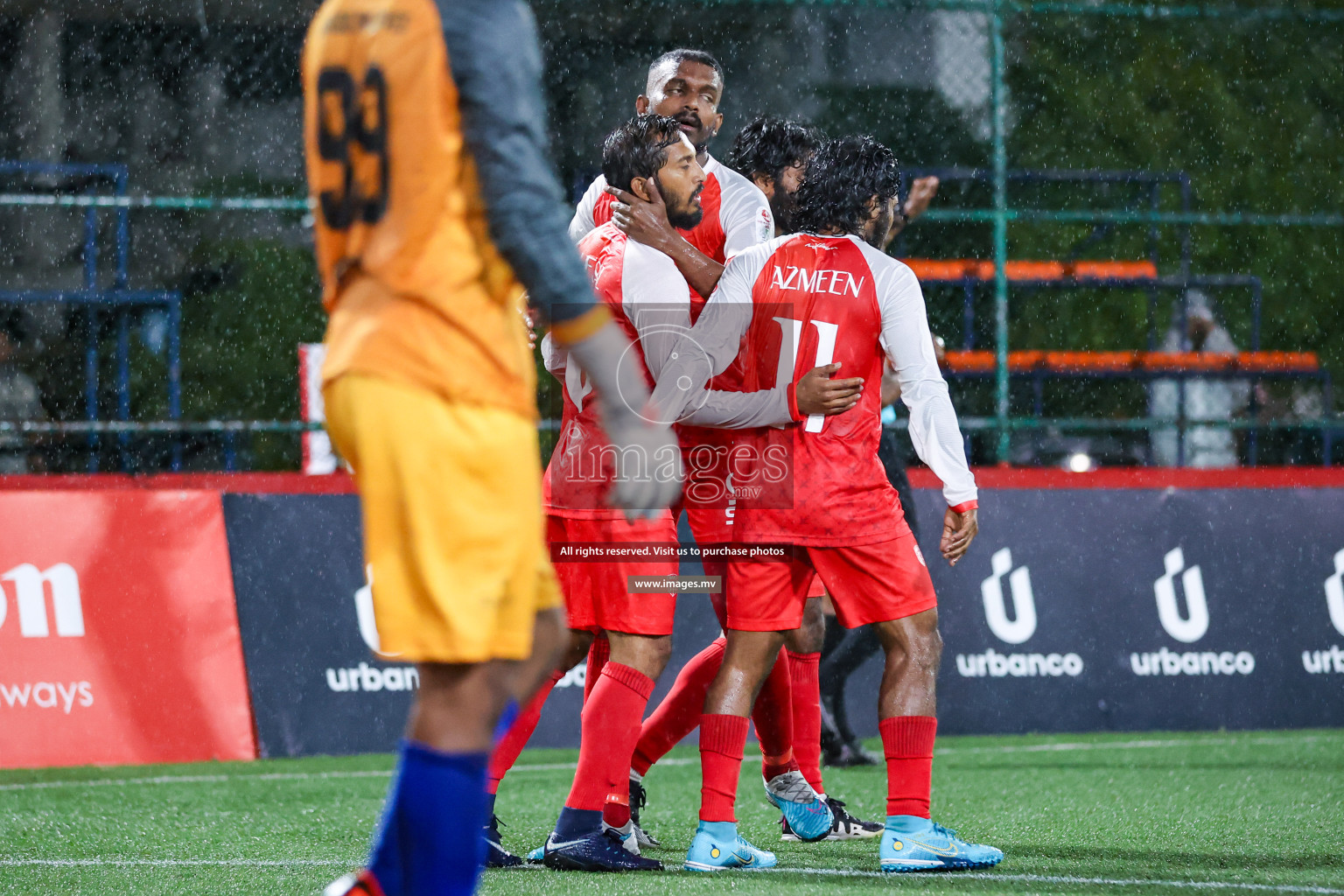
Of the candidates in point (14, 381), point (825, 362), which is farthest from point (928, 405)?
point (14, 381)

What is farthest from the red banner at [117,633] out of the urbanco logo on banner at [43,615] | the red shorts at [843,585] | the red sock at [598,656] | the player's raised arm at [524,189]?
the player's raised arm at [524,189]

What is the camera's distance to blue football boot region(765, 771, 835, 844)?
4629 mm

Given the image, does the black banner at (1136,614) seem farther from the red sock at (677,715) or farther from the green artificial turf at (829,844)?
the red sock at (677,715)

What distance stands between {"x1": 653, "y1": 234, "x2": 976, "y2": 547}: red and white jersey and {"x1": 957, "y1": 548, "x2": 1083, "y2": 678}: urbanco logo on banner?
133 inches

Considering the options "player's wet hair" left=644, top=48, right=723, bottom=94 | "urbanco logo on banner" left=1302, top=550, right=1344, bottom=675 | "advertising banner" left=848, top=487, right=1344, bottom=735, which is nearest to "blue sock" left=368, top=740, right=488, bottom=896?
"player's wet hair" left=644, top=48, right=723, bottom=94

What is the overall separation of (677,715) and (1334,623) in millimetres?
4285

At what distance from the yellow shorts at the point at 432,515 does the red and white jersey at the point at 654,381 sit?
72.7 inches

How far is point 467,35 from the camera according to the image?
91.9 inches

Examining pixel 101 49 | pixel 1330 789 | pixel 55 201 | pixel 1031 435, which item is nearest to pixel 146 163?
pixel 101 49

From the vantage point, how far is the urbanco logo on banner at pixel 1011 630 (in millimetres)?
7484

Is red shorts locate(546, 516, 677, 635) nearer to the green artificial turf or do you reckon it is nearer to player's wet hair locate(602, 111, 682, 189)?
the green artificial turf

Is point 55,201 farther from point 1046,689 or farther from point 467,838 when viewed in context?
point 467,838

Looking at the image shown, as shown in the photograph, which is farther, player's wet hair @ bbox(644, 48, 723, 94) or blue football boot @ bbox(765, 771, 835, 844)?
player's wet hair @ bbox(644, 48, 723, 94)

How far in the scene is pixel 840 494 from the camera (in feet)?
13.7
